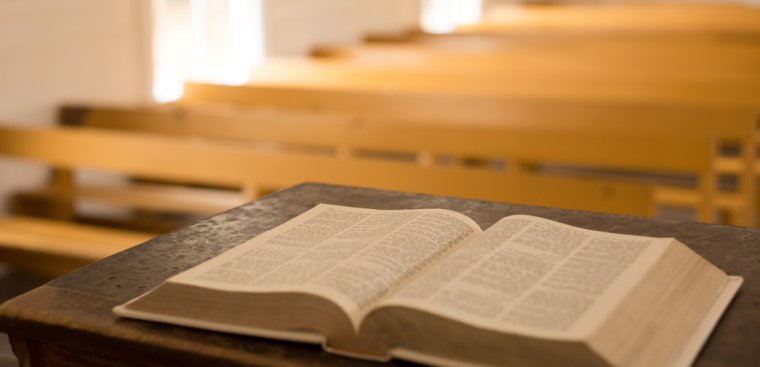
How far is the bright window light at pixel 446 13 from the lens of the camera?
9664 mm

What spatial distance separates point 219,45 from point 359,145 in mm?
2598

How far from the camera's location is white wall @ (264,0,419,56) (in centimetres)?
674

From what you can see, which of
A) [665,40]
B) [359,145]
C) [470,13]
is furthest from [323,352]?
[470,13]

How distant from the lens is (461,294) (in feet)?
3.40

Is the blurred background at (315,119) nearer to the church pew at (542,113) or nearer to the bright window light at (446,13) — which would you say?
the church pew at (542,113)

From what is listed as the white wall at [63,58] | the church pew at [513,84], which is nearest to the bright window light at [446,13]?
the church pew at [513,84]

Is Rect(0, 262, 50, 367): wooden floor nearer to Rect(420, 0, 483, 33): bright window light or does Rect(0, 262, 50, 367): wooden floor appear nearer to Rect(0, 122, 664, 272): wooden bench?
Rect(0, 122, 664, 272): wooden bench

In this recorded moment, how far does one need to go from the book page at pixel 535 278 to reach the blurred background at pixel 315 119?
1.77 meters

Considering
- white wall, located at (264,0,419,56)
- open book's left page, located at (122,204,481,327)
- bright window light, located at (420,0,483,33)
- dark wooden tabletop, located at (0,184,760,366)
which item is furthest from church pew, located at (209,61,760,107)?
bright window light, located at (420,0,483,33)

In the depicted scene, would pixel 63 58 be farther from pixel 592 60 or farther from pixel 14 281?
pixel 592 60

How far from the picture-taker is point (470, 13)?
432 inches

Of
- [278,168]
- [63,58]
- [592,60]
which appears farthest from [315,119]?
[592,60]

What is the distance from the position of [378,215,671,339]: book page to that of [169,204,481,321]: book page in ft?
0.13

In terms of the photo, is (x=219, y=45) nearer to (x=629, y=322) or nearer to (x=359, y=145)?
(x=359, y=145)
